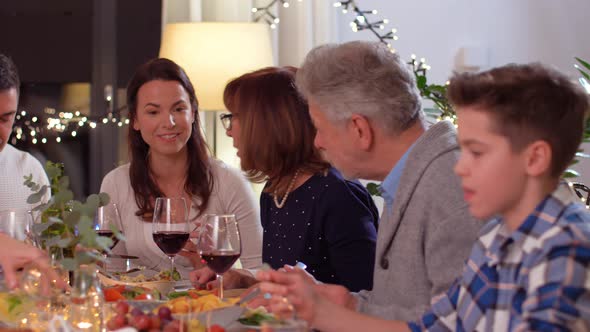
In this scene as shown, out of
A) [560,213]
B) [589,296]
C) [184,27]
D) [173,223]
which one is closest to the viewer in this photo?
[589,296]

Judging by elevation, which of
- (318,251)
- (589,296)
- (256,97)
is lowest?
(318,251)

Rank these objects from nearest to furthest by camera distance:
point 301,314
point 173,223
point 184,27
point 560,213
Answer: point 560,213 < point 301,314 < point 173,223 < point 184,27

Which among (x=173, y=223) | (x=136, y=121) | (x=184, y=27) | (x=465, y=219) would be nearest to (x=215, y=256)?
(x=173, y=223)

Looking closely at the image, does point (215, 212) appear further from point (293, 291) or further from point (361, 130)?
point (293, 291)

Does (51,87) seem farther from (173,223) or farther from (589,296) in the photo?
(589,296)

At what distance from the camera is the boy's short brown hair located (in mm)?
1398

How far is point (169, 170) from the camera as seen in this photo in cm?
323

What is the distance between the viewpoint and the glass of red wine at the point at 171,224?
2.22 metres

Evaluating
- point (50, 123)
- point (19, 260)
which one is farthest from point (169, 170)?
point (50, 123)

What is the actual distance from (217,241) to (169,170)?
127 centimetres

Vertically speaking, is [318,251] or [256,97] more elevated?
[256,97]

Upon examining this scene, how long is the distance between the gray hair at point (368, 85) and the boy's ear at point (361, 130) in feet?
0.04

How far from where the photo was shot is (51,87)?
5164 millimetres

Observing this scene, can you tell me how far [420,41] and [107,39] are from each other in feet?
5.80
